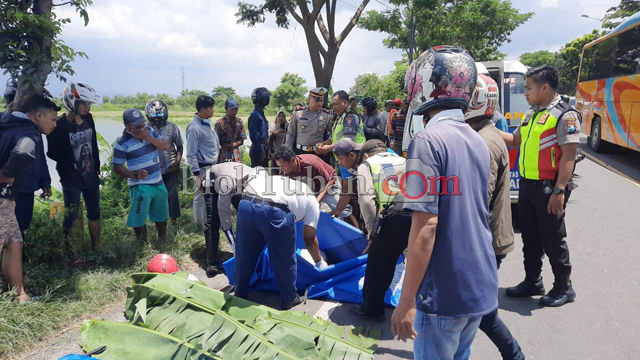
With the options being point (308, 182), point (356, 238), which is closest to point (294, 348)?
point (356, 238)

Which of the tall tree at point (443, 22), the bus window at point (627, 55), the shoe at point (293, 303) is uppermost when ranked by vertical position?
the tall tree at point (443, 22)

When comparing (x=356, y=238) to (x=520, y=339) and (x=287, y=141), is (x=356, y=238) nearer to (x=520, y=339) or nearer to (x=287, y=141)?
(x=520, y=339)

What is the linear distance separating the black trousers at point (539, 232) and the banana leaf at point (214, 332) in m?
2.32

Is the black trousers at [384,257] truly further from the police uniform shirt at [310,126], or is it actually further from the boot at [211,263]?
the police uniform shirt at [310,126]

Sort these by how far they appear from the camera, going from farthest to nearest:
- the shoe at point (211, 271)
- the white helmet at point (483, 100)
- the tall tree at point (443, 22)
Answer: the tall tree at point (443, 22), the shoe at point (211, 271), the white helmet at point (483, 100)

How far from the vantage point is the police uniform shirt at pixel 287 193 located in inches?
141

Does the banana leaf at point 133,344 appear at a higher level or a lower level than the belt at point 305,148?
lower

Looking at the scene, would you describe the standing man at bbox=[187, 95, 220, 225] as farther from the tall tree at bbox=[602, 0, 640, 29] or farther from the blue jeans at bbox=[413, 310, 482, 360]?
the tall tree at bbox=[602, 0, 640, 29]

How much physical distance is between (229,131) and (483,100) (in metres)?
4.04

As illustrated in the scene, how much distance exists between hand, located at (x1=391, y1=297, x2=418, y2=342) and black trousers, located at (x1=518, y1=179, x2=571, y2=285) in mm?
2470

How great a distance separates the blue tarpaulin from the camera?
12.8 feet

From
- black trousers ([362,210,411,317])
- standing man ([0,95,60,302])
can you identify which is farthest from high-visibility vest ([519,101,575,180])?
standing man ([0,95,60,302])

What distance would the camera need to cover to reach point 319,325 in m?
3.16

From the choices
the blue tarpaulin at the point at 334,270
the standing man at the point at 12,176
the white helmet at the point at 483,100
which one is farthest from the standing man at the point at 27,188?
the white helmet at the point at 483,100
